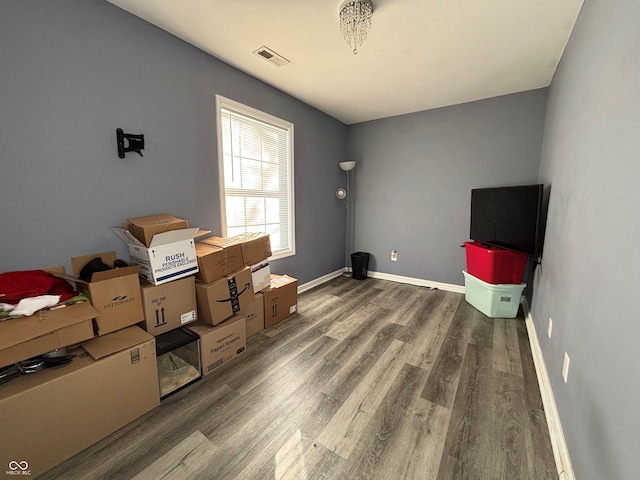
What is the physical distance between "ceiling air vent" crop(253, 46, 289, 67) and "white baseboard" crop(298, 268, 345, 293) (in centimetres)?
269

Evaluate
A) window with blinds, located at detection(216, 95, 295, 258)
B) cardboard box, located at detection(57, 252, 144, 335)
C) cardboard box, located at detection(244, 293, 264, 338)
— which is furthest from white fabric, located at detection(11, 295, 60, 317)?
window with blinds, located at detection(216, 95, 295, 258)

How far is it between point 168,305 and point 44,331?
2.05ft

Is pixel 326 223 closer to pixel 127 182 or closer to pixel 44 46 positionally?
pixel 127 182

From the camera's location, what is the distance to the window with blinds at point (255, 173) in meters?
2.60

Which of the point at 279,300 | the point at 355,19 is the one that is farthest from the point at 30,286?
the point at 355,19

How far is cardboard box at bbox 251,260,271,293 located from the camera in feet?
8.02

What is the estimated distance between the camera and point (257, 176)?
296 cm

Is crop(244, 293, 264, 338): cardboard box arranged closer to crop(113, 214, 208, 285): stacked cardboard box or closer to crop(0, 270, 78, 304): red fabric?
crop(113, 214, 208, 285): stacked cardboard box

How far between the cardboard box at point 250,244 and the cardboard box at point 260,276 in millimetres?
52

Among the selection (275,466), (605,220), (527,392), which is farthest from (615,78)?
(275,466)

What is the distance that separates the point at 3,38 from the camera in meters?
1.37

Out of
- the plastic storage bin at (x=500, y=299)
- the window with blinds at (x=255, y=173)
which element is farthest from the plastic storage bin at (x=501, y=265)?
the window with blinds at (x=255, y=173)

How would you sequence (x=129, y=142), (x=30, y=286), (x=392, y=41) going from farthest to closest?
(x=392, y=41) < (x=129, y=142) < (x=30, y=286)

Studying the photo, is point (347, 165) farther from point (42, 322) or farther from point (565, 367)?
point (42, 322)
